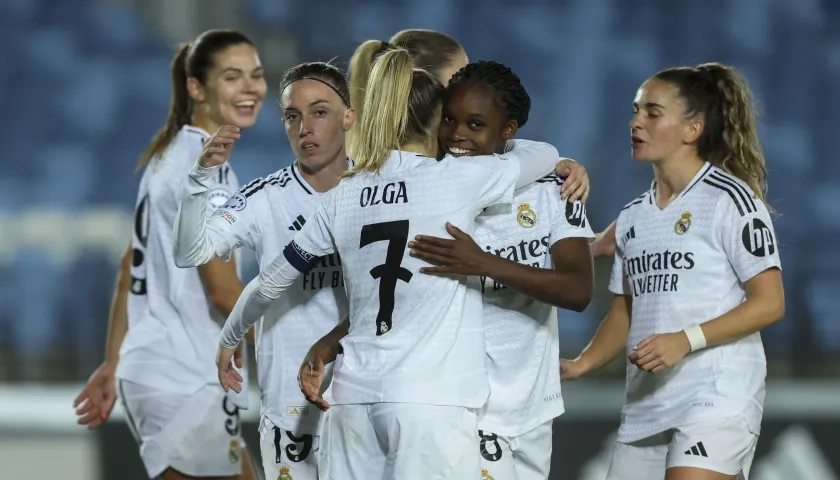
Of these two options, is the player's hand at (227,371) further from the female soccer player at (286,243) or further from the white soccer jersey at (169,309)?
the white soccer jersey at (169,309)

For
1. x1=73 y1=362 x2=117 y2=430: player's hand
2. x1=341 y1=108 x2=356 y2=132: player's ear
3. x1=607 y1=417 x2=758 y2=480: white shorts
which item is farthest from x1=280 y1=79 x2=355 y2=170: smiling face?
x1=73 y1=362 x2=117 y2=430: player's hand

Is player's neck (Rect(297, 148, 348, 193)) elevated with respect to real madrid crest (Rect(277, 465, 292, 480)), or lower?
elevated

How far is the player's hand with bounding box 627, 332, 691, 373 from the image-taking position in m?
3.01

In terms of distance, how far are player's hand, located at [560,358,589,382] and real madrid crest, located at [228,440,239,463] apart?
1.14 m

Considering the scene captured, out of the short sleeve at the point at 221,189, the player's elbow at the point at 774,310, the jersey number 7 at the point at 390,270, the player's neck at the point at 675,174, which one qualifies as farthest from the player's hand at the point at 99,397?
the player's elbow at the point at 774,310

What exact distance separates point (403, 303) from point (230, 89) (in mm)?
1643

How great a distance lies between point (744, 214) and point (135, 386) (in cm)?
201

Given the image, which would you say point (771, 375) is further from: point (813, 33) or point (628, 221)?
point (628, 221)

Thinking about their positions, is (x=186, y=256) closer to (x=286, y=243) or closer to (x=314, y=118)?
(x=286, y=243)

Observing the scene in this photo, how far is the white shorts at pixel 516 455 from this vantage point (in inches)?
114

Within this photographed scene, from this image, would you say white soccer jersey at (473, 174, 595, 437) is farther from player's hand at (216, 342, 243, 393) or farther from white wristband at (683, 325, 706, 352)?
player's hand at (216, 342, 243, 393)

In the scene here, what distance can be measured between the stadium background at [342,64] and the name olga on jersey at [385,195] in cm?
444

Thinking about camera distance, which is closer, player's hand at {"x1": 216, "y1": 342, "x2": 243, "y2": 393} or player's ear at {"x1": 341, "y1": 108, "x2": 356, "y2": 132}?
player's hand at {"x1": 216, "y1": 342, "x2": 243, "y2": 393}

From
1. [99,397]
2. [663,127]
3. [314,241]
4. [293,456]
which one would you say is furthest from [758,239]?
[99,397]
